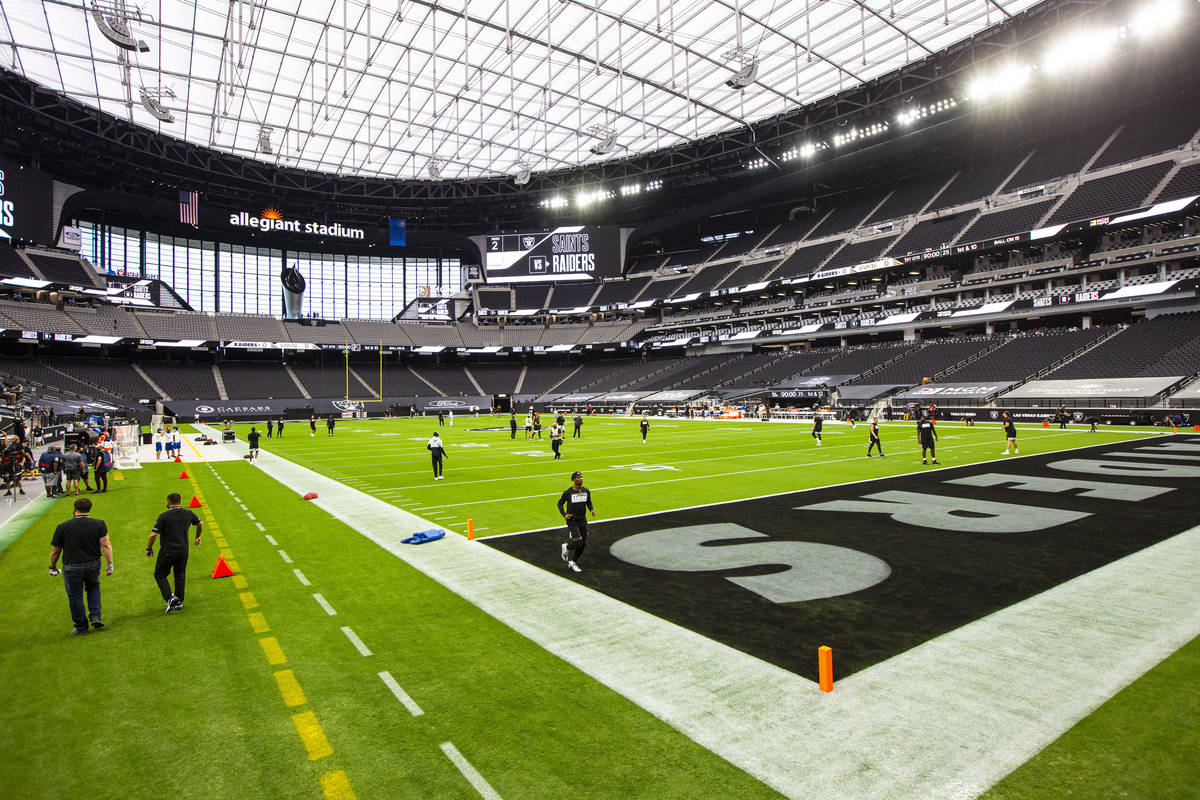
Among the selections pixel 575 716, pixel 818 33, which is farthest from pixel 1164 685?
pixel 818 33

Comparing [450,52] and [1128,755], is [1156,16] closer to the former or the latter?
[450,52]

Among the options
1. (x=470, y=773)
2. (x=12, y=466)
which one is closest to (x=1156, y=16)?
(x=470, y=773)

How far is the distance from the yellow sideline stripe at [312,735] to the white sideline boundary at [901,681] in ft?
7.12

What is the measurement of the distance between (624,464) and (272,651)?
51.9 ft

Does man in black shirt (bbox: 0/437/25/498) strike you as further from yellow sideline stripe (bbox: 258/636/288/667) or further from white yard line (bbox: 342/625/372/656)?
white yard line (bbox: 342/625/372/656)

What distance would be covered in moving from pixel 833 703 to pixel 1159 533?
8.85m

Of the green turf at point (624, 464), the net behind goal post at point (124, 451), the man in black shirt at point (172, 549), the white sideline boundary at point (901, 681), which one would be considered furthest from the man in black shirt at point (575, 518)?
the net behind goal post at point (124, 451)

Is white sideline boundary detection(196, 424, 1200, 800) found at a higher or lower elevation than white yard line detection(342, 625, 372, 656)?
higher

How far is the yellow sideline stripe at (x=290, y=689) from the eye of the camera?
16.9 ft

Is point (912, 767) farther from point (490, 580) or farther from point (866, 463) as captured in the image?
point (866, 463)

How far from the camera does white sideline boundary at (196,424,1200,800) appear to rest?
4066 mm

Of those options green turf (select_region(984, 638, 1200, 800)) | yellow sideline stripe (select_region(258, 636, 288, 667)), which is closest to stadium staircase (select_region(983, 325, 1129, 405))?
green turf (select_region(984, 638, 1200, 800))

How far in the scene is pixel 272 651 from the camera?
6.24 m

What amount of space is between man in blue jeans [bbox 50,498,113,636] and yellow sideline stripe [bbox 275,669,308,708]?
8.80 ft
